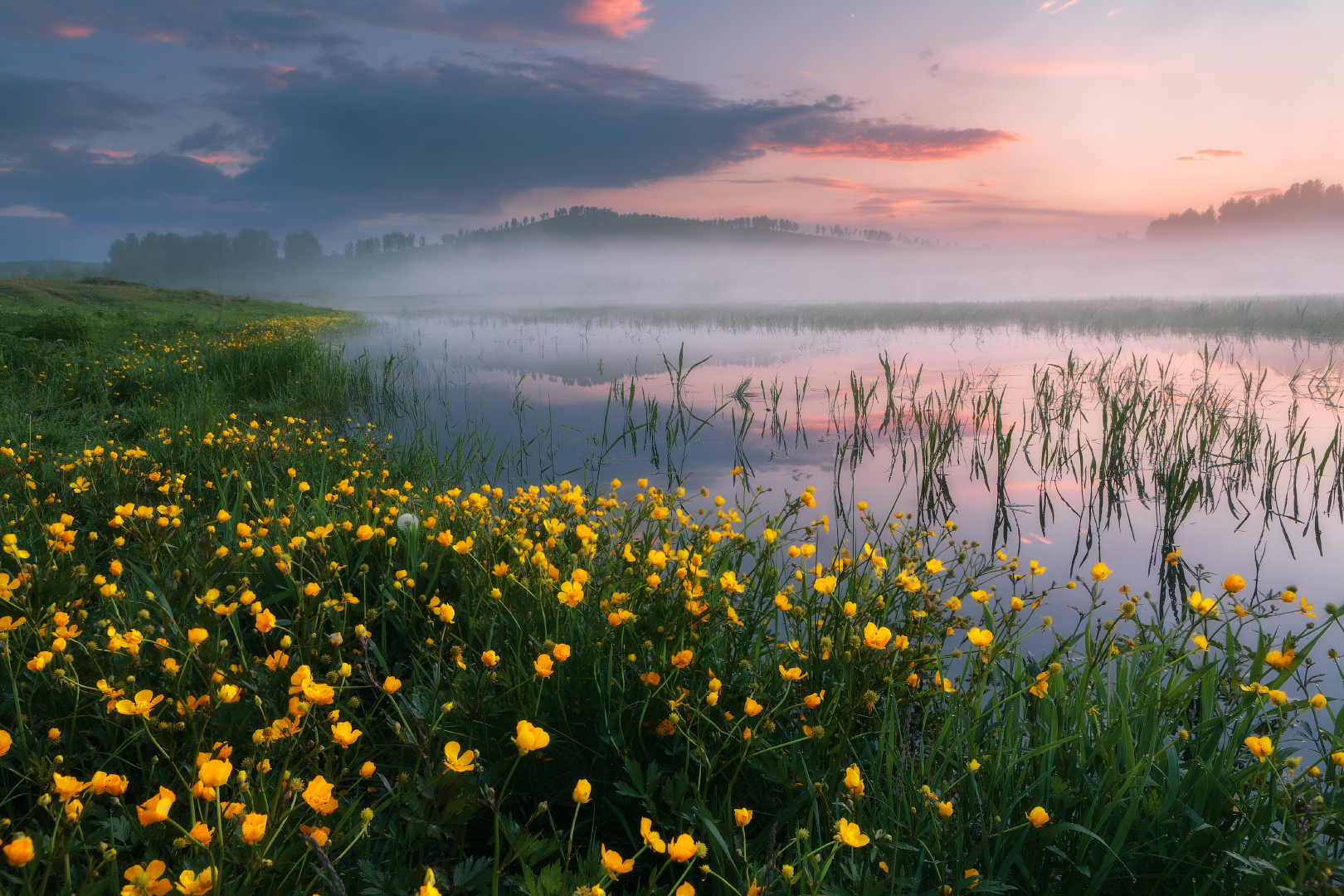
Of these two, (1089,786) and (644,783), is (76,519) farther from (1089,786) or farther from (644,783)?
(1089,786)

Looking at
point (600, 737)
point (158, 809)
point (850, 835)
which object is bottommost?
point (600, 737)

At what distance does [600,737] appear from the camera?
1.99 metres

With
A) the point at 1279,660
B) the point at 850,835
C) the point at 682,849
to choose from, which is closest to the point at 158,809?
the point at 682,849

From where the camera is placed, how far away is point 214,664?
1705mm

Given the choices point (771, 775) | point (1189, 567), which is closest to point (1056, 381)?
point (1189, 567)

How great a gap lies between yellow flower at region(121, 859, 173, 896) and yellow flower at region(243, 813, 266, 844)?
0.13 metres

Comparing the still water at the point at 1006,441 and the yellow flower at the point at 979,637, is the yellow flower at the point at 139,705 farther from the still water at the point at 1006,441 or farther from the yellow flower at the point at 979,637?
the still water at the point at 1006,441

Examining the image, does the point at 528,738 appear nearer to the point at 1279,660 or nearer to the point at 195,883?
the point at 195,883

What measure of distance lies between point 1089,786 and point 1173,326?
25.5 m

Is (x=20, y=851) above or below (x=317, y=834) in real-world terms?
above

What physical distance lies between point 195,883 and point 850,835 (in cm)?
131

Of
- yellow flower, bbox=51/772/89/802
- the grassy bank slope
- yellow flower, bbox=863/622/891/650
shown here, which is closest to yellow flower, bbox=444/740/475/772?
yellow flower, bbox=51/772/89/802

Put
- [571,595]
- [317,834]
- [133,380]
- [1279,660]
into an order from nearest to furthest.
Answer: [317,834], [1279,660], [571,595], [133,380]

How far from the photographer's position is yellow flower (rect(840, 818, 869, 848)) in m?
1.34
